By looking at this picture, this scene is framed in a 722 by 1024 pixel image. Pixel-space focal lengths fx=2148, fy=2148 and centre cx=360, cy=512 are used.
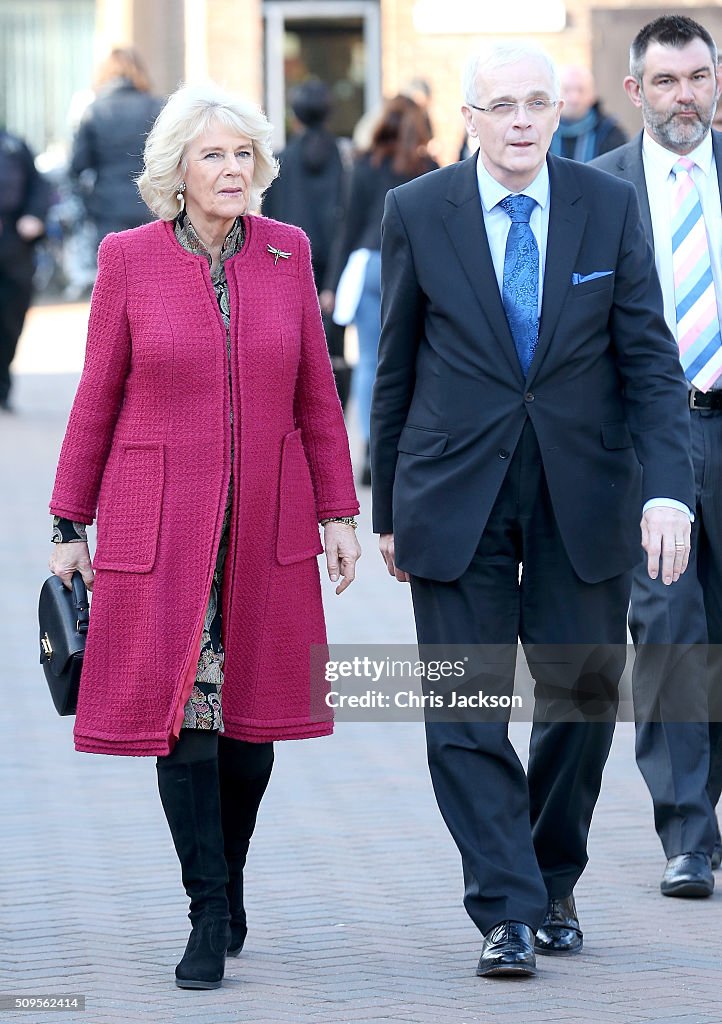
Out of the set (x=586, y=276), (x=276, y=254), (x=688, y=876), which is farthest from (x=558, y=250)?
(x=688, y=876)

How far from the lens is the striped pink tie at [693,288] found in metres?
5.53

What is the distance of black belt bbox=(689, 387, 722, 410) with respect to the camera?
18.3 feet

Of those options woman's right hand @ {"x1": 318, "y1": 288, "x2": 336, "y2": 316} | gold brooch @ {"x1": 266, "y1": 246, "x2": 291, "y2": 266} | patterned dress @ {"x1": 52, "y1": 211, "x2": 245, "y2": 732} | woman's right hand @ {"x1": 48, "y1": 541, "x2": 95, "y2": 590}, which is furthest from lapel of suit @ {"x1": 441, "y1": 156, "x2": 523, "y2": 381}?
woman's right hand @ {"x1": 318, "y1": 288, "x2": 336, "y2": 316}

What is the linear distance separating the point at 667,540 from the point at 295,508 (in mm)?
818

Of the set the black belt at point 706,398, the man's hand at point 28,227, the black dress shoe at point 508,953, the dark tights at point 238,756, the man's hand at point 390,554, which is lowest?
the black dress shoe at point 508,953

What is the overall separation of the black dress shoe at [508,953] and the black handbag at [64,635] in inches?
41.1

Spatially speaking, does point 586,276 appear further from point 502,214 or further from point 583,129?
point 583,129

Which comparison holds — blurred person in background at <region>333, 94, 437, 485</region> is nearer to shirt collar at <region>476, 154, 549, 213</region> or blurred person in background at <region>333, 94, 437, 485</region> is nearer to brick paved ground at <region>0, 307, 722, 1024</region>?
brick paved ground at <region>0, 307, 722, 1024</region>

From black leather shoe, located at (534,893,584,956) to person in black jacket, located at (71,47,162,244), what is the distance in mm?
9907

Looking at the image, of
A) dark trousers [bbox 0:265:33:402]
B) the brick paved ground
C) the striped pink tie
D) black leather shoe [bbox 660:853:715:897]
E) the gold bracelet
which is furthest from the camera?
dark trousers [bbox 0:265:33:402]

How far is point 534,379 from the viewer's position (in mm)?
4695

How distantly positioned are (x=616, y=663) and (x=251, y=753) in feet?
2.82

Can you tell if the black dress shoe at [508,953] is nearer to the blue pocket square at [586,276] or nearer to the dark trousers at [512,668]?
the dark trousers at [512,668]

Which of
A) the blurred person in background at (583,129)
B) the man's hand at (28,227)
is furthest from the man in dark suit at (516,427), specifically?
the man's hand at (28,227)
